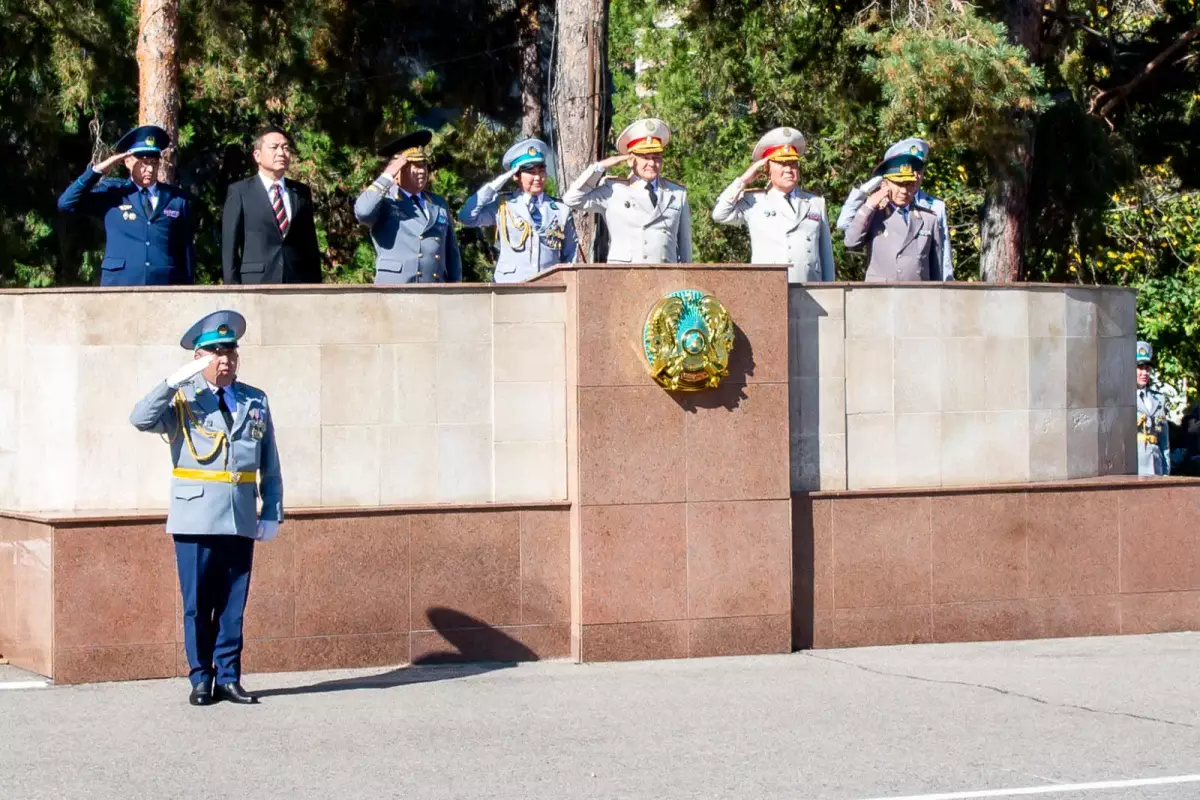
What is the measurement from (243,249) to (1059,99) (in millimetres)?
11905

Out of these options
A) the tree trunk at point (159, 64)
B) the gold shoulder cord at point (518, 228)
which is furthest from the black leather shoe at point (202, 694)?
the tree trunk at point (159, 64)

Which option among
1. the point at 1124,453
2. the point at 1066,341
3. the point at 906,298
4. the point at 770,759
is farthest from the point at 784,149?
the point at 770,759

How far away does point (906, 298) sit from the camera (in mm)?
10906

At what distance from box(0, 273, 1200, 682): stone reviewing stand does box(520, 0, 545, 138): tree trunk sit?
11.7m

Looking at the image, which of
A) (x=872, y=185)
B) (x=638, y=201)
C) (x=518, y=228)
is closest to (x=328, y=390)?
(x=518, y=228)

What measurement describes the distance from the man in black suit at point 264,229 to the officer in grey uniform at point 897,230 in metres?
3.45

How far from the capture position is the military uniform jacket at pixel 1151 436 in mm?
18125

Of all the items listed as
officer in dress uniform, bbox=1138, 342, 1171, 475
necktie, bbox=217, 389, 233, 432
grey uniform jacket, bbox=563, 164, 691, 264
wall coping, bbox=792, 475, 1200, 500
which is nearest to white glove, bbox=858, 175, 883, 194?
grey uniform jacket, bbox=563, 164, 691, 264

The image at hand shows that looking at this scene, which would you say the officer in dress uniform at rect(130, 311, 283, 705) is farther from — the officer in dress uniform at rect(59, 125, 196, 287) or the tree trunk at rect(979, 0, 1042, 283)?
the tree trunk at rect(979, 0, 1042, 283)

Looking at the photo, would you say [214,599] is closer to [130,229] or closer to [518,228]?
[130,229]

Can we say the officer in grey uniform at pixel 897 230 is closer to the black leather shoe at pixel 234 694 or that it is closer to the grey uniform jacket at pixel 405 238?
the grey uniform jacket at pixel 405 238

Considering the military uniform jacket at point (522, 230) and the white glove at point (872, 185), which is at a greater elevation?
the white glove at point (872, 185)

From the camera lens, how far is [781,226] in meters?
11.3

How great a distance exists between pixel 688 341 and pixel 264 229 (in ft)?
8.68
